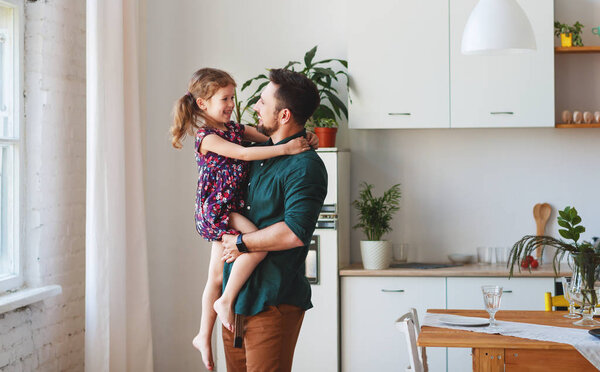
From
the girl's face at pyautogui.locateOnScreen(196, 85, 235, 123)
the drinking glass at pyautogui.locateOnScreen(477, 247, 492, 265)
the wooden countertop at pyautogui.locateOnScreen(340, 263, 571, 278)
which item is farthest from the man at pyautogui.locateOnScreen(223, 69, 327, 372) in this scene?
the drinking glass at pyautogui.locateOnScreen(477, 247, 492, 265)

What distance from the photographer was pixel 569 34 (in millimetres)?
4395

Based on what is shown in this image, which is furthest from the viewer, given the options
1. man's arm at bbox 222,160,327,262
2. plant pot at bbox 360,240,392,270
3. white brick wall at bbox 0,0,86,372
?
plant pot at bbox 360,240,392,270

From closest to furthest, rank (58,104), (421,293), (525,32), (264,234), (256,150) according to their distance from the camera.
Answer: (264,234)
(256,150)
(525,32)
(58,104)
(421,293)

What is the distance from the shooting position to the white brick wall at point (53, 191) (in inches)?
138

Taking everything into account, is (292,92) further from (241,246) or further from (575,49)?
(575,49)

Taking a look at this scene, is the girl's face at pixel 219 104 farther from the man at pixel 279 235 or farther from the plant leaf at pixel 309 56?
the plant leaf at pixel 309 56

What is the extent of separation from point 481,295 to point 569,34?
1.72m

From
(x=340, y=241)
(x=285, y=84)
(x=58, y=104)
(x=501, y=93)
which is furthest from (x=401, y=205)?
(x=285, y=84)

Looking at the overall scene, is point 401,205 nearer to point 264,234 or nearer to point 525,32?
point 525,32

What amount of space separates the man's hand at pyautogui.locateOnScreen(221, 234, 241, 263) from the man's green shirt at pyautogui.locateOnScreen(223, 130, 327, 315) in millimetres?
60

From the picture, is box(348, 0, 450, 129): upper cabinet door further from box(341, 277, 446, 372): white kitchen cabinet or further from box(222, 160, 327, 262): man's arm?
box(222, 160, 327, 262): man's arm

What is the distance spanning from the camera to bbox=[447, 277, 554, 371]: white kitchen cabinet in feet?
13.8

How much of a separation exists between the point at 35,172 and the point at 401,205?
93.1 inches

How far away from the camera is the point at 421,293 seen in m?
4.29
